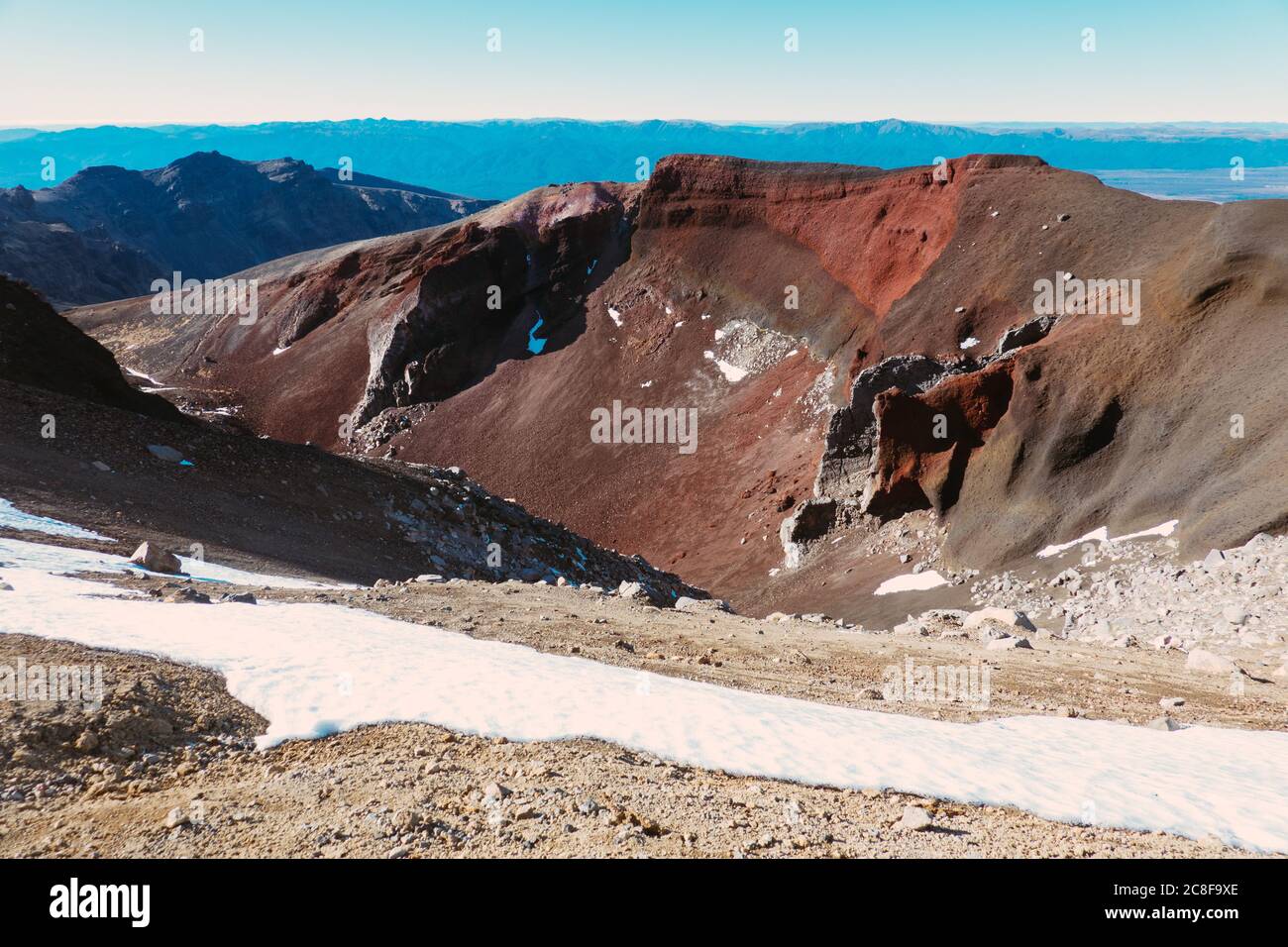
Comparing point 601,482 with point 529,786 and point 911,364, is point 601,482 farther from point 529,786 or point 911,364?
point 529,786

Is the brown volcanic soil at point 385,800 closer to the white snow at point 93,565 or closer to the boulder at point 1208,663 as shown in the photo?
the white snow at point 93,565

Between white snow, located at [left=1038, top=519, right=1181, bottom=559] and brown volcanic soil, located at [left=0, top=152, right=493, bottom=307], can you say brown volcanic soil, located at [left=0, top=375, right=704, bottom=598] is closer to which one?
white snow, located at [left=1038, top=519, right=1181, bottom=559]

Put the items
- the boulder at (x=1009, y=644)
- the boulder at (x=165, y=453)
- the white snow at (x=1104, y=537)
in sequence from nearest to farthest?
the boulder at (x=1009, y=644), the white snow at (x=1104, y=537), the boulder at (x=165, y=453)

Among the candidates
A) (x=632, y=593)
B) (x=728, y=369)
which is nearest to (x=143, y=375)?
(x=728, y=369)

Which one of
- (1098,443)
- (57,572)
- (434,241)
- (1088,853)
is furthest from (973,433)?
(434,241)

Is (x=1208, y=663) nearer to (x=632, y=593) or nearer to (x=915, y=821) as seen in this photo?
(x=915, y=821)

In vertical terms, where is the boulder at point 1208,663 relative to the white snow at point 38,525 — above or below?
below

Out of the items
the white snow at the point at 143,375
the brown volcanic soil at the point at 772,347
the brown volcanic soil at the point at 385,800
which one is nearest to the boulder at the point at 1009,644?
the brown volcanic soil at the point at 772,347
